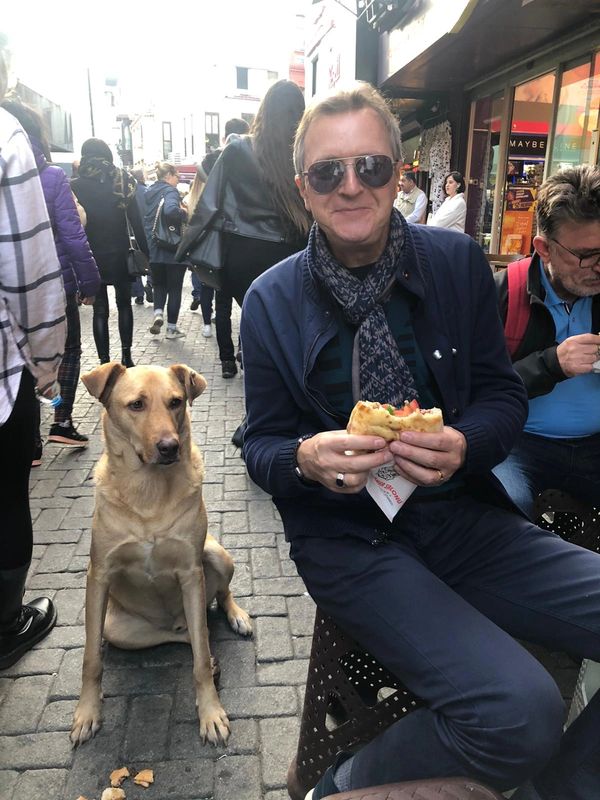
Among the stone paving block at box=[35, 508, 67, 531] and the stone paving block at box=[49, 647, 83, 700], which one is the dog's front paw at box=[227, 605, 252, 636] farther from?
the stone paving block at box=[35, 508, 67, 531]

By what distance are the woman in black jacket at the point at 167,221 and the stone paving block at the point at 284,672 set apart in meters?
7.03

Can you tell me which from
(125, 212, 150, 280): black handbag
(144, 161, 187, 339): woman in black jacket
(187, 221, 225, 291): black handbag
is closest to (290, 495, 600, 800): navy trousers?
(187, 221, 225, 291): black handbag

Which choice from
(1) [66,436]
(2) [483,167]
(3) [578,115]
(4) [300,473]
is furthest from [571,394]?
(2) [483,167]

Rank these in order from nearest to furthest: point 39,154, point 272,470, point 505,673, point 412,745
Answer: point 505,673
point 412,745
point 272,470
point 39,154

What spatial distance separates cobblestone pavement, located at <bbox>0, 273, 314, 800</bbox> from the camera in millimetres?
2242

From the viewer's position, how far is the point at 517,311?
268 centimetres

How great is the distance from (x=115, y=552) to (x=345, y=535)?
1.09 m

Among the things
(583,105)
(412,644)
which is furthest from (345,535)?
(583,105)

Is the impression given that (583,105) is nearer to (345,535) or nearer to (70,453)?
(70,453)

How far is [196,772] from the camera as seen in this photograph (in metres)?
2.27

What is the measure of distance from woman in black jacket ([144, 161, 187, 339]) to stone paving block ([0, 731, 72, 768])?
728 centimetres

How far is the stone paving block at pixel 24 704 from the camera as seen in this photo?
2.46 metres

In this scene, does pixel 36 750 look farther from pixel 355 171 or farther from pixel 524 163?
pixel 524 163

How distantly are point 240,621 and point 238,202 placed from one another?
9.15 feet
